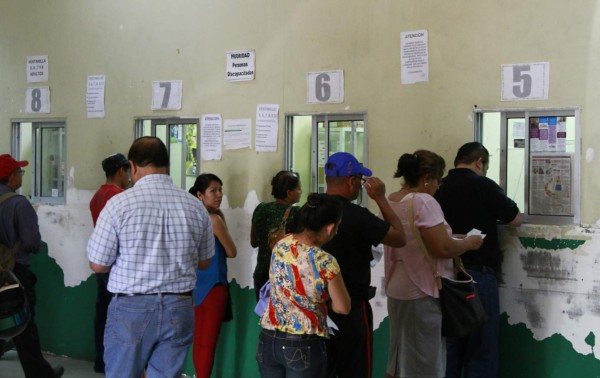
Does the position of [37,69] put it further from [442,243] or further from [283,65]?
[442,243]

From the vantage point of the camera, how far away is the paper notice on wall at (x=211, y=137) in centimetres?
677

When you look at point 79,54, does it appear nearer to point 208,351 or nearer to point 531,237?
point 208,351

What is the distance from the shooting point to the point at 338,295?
397cm

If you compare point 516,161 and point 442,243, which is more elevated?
point 516,161

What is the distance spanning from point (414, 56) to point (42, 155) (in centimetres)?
377

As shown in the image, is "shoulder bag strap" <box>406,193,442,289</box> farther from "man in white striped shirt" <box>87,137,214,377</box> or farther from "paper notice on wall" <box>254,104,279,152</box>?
"paper notice on wall" <box>254,104,279,152</box>

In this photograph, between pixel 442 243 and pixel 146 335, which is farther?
pixel 442 243

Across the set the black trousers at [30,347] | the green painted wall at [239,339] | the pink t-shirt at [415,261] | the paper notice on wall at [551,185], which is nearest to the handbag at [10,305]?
the black trousers at [30,347]

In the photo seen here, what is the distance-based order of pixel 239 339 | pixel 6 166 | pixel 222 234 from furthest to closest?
A: pixel 239 339 → pixel 6 166 → pixel 222 234

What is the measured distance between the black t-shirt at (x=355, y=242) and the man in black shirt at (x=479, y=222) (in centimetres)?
103

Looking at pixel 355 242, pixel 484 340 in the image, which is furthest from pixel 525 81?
pixel 355 242

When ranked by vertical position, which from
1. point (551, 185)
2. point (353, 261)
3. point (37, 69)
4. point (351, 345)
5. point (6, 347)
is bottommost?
point (6, 347)

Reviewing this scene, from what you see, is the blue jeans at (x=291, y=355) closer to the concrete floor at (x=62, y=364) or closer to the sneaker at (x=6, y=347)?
the concrete floor at (x=62, y=364)

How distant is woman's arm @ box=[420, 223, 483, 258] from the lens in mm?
4844
